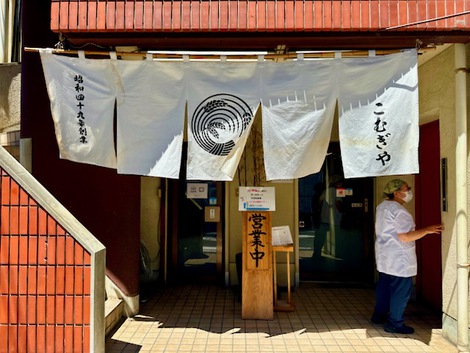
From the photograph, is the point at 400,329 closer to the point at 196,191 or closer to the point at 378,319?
the point at 378,319

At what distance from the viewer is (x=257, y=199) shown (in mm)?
6500

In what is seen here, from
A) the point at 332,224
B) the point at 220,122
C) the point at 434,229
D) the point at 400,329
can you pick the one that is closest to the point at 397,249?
the point at 434,229

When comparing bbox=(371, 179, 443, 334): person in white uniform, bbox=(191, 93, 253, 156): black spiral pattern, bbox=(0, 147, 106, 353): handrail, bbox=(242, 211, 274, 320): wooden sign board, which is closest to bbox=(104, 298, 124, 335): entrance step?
bbox=(0, 147, 106, 353): handrail

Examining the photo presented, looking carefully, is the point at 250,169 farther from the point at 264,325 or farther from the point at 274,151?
the point at 264,325

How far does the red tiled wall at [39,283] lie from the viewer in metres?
4.70

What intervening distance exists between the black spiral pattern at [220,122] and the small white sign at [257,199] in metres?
1.36

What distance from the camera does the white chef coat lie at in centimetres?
592

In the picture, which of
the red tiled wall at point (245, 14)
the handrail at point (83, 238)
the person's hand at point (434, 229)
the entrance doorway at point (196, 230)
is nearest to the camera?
the handrail at point (83, 238)

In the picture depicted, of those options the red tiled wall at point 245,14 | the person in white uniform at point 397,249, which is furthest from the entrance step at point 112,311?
the person in white uniform at point 397,249

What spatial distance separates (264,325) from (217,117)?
3.36 metres

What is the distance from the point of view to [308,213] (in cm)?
906

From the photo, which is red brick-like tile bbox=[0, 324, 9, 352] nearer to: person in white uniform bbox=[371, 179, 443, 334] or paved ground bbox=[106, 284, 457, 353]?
paved ground bbox=[106, 284, 457, 353]

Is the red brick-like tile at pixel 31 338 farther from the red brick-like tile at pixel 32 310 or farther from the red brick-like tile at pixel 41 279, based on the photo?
the red brick-like tile at pixel 41 279

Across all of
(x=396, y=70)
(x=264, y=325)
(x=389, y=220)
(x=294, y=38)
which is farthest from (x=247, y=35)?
(x=264, y=325)
